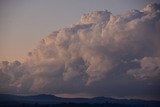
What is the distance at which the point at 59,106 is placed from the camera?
65.9 m

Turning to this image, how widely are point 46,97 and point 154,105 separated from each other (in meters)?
49.3

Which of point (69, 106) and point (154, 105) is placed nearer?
point (69, 106)

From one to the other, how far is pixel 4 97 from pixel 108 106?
32.8 metres

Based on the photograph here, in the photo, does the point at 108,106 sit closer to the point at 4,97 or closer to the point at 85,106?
the point at 85,106

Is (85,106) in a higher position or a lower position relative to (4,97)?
lower

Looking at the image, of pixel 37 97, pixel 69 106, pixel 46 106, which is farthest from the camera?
pixel 37 97

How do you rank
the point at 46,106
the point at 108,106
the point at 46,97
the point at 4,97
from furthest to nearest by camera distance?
1. the point at 46,97
2. the point at 4,97
3. the point at 108,106
4. the point at 46,106

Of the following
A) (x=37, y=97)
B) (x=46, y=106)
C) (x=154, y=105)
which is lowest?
(x=46, y=106)

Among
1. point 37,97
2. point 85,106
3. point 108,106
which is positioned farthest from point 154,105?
point 37,97

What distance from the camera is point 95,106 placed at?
6812 centimetres

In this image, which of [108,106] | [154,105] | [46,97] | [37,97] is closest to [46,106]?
[108,106]

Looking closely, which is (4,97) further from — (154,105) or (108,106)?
(154,105)

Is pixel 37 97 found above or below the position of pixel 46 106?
above

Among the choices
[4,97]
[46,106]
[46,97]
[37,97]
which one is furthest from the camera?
[37,97]
